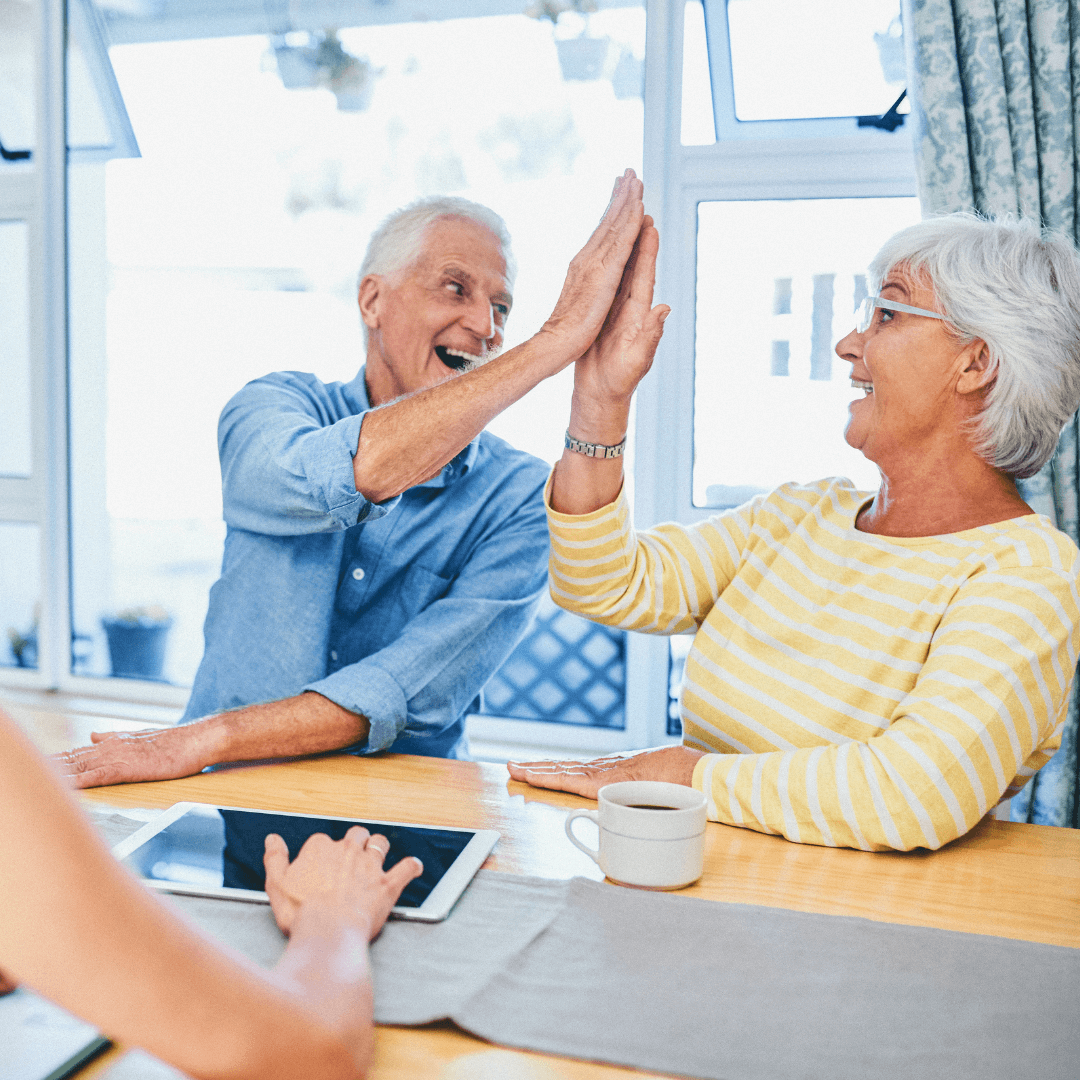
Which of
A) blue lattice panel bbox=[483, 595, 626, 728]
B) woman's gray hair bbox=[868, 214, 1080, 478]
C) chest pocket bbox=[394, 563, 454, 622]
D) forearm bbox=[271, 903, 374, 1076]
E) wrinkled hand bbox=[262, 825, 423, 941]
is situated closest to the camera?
forearm bbox=[271, 903, 374, 1076]

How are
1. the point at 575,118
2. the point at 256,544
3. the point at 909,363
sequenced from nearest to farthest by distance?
1. the point at 909,363
2. the point at 256,544
3. the point at 575,118

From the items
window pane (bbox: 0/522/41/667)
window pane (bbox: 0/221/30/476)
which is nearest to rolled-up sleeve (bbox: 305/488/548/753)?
window pane (bbox: 0/221/30/476)

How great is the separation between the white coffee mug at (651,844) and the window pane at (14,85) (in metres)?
3.46

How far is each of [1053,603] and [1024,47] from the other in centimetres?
155

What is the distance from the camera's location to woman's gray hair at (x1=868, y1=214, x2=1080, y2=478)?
1160 millimetres

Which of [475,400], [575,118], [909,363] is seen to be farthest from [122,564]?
[909,363]

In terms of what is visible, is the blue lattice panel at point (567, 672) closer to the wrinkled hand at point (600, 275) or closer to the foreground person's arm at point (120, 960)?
the wrinkled hand at point (600, 275)

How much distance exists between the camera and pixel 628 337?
1.27 metres

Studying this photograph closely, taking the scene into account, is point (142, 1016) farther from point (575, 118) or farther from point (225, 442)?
point (575, 118)

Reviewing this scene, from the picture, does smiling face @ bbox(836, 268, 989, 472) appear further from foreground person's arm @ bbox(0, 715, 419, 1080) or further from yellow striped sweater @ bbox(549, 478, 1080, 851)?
foreground person's arm @ bbox(0, 715, 419, 1080)

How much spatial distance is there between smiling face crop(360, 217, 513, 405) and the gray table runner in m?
1.05

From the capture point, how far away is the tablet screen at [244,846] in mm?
789

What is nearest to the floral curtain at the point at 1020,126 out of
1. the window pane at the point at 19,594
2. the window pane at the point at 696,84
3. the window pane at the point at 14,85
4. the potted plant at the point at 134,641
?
the window pane at the point at 696,84

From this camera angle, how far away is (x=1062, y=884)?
2.85 ft
